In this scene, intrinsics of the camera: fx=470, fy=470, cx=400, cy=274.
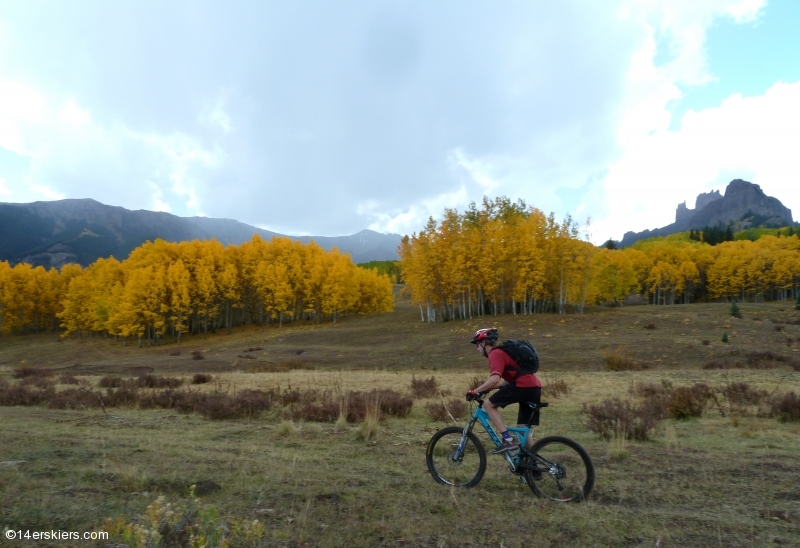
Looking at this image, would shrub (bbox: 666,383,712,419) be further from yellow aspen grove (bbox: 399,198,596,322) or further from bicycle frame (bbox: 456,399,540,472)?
yellow aspen grove (bbox: 399,198,596,322)

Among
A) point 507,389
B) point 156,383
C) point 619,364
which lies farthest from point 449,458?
point 619,364

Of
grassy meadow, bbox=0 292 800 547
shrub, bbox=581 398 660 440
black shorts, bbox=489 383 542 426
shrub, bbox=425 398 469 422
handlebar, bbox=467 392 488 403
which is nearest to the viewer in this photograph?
grassy meadow, bbox=0 292 800 547

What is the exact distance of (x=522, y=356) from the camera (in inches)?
238

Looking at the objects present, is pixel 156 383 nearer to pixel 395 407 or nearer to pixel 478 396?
pixel 395 407

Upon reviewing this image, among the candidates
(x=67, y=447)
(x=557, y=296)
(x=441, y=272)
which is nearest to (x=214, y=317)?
(x=441, y=272)

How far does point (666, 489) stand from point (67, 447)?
935 centimetres

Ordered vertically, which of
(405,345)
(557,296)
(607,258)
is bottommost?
(405,345)

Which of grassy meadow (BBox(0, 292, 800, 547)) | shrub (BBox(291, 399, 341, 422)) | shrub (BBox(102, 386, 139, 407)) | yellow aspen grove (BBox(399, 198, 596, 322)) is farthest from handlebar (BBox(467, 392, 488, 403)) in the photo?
yellow aspen grove (BBox(399, 198, 596, 322))

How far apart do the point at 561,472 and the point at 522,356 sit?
144 cm

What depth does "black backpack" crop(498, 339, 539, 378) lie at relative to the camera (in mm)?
6027

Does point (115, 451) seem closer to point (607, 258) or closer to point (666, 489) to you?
point (666, 489)

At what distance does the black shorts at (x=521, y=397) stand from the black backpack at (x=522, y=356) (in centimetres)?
21

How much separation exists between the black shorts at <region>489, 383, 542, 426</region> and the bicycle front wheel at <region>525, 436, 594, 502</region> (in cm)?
36

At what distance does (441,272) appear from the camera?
182 feet
